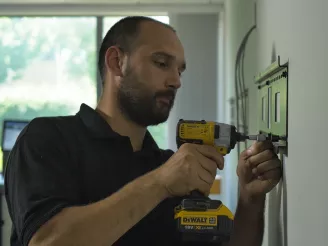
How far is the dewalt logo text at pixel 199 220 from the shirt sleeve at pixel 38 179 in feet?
0.95

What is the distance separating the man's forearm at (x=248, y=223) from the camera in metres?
1.31

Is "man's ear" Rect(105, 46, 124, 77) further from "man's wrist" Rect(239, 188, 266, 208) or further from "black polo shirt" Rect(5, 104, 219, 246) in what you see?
"man's wrist" Rect(239, 188, 266, 208)

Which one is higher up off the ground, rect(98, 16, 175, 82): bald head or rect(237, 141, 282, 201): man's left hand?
rect(98, 16, 175, 82): bald head

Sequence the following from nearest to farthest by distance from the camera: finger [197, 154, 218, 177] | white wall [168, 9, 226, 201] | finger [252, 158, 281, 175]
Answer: finger [197, 154, 218, 177] < finger [252, 158, 281, 175] < white wall [168, 9, 226, 201]

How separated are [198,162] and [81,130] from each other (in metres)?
0.42

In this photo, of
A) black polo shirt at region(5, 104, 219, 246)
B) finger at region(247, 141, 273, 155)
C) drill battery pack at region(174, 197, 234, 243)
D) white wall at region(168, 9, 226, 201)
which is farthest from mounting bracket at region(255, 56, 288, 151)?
white wall at region(168, 9, 226, 201)

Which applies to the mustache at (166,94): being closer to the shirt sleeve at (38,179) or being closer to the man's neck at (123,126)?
the man's neck at (123,126)

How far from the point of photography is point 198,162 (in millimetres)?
1014

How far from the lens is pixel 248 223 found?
132cm

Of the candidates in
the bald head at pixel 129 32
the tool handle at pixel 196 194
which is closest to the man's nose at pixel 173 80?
the bald head at pixel 129 32

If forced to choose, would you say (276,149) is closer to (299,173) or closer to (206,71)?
(299,173)

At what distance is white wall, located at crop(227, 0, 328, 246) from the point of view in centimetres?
80

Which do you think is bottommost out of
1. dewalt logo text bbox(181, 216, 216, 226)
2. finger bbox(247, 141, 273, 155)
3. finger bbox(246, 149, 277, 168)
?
dewalt logo text bbox(181, 216, 216, 226)

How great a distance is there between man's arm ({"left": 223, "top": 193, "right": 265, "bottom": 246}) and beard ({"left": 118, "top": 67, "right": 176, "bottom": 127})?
0.38 metres
